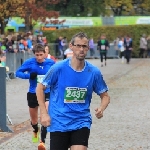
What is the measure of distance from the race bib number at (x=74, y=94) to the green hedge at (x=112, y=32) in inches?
1551

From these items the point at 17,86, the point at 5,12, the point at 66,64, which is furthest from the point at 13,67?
the point at 66,64

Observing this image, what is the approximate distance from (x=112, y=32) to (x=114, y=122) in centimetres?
3378

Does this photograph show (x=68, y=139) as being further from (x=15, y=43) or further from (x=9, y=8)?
(x=9, y=8)

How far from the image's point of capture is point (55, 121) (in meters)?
6.45

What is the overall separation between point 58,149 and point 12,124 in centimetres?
656

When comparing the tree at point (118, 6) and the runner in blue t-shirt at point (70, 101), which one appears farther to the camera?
the tree at point (118, 6)

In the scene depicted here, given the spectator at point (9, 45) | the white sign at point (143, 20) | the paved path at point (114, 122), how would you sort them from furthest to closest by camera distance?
the white sign at point (143, 20)
the spectator at point (9, 45)
the paved path at point (114, 122)

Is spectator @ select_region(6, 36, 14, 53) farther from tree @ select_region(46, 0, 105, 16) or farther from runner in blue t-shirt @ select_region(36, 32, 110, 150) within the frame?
tree @ select_region(46, 0, 105, 16)

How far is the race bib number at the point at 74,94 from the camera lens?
644 cm

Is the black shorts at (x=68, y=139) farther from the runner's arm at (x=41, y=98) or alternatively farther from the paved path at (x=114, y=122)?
the paved path at (x=114, y=122)

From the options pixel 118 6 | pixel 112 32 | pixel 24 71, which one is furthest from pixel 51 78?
pixel 118 6

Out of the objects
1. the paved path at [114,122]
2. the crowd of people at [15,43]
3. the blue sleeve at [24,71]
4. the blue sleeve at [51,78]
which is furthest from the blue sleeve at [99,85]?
the crowd of people at [15,43]

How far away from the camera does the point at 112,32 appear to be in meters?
46.5

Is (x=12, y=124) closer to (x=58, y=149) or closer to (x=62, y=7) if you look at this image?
(x=58, y=149)
